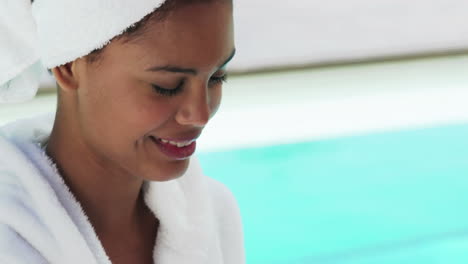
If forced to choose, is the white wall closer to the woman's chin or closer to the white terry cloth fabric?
the white terry cloth fabric

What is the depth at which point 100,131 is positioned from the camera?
2.60 ft

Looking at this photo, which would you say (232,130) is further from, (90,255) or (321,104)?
(90,255)

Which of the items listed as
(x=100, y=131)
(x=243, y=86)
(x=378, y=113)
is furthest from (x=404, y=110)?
(x=100, y=131)

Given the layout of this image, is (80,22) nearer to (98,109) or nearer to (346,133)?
(98,109)

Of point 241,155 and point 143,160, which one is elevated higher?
point 241,155

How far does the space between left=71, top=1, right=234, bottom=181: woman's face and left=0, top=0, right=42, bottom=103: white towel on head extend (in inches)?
2.9

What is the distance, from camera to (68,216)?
30.7 inches

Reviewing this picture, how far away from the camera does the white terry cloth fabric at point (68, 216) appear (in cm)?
74

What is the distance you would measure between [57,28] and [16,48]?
0.26 feet

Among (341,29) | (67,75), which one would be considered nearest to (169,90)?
(67,75)

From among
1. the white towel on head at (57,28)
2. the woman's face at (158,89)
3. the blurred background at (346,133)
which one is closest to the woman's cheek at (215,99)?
the woman's face at (158,89)

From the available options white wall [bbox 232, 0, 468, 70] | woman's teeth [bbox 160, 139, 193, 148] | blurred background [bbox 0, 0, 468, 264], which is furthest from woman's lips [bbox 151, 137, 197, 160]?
white wall [bbox 232, 0, 468, 70]

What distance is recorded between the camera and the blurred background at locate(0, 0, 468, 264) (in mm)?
2053

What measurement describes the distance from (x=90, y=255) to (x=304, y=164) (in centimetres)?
148
